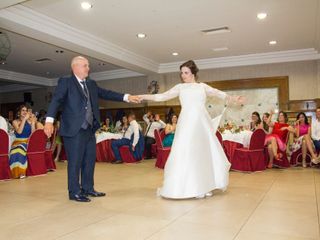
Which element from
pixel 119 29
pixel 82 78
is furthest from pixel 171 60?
Answer: pixel 82 78

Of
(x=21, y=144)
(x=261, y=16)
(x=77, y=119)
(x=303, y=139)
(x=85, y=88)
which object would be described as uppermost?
(x=261, y=16)

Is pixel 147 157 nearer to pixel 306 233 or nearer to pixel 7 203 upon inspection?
pixel 7 203

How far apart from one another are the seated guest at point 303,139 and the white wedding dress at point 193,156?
3.26 m

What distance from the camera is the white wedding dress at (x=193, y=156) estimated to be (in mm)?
3301

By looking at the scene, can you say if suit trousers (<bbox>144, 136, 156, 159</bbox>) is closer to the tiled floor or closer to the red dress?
the red dress

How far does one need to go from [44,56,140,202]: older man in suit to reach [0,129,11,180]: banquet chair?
2127 mm

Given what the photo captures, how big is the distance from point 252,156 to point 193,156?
2559 mm

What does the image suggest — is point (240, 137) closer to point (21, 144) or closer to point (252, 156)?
point (252, 156)

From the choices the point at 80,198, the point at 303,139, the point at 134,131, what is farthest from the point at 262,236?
the point at 134,131

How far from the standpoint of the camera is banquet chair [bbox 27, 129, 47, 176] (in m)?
5.42

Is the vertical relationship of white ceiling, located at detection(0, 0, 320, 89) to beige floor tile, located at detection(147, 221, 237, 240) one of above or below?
above

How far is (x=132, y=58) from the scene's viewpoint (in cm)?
891

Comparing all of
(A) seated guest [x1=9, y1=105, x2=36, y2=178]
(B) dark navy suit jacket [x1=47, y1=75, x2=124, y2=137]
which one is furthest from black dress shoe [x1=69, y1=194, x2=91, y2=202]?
(A) seated guest [x1=9, y1=105, x2=36, y2=178]

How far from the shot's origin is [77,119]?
128 inches
